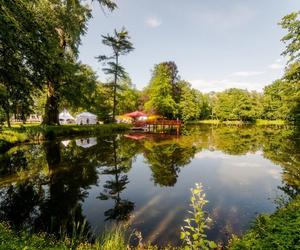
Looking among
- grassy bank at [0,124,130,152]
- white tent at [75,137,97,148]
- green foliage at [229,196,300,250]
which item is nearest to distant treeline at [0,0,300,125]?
grassy bank at [0,124,130,152]

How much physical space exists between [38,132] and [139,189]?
16.5m

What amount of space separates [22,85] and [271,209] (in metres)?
8.92

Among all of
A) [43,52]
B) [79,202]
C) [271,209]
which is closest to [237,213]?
[271,209]

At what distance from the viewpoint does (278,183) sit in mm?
9734

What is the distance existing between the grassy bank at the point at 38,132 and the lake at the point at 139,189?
3.61 meters

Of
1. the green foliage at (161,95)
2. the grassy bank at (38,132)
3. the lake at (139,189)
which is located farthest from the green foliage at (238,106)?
the lake at (139,189)

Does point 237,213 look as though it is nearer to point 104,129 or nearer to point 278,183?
point 278,183

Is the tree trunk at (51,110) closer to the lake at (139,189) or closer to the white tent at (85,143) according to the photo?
the white tent at (85,143)

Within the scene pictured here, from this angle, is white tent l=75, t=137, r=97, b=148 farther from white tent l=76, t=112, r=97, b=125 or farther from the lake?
white tent l=76, t=112, r=97, b=125

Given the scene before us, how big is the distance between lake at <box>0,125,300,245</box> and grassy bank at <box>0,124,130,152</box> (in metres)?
3.61

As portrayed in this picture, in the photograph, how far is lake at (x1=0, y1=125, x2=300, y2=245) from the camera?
6324 millimetres

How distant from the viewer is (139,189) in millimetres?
9383

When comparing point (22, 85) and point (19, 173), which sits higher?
point (22, 85)

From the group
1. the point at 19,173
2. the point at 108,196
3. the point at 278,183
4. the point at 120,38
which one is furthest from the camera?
the point at 120,38
